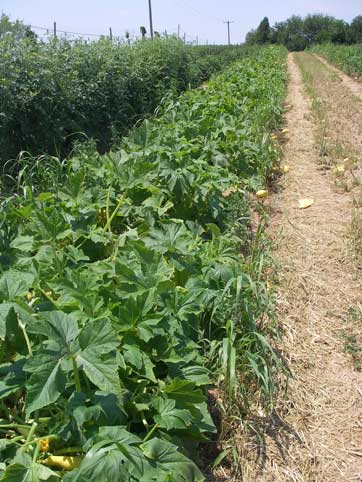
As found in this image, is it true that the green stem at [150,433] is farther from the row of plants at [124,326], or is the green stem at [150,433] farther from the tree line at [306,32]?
the tree line at [306,32]

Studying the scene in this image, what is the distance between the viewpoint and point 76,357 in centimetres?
161

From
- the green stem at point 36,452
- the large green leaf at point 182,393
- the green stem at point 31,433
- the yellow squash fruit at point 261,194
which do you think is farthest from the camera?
the yellow squash fruit at point 261,194

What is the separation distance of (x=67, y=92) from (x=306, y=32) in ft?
297

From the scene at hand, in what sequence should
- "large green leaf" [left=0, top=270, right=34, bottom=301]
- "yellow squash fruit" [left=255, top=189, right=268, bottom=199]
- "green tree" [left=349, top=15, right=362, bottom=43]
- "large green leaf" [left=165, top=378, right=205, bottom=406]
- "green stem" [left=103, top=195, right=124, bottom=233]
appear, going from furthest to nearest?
"green tree" [left=349, top=15, right=362, bottom=43] → "yellow squash fruit" [left=255, top=189, right=268, bottom=199] → "green stem" [left=103, top=195, right=124, bottom=233] → "large green leaf" [left=0, top=270, right=34, bottom=301] → "large green leaf" [left=165, top=378, right=205, bottom=406]

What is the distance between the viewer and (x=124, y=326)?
1914 mm

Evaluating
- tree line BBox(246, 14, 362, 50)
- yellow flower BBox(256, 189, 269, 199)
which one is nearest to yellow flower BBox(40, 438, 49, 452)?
yellow flower BBox(256, 189, 269, 199)

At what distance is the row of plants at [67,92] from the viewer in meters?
6.00

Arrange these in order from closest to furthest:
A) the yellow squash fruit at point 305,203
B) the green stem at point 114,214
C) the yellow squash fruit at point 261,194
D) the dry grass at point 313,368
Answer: the dry grass at point 313,368 < the green stem at point 114,214 < the yellow squash fruit at point 261,194 < the yellow squash fruit at point 305,203

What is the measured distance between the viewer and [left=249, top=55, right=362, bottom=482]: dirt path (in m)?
2.22

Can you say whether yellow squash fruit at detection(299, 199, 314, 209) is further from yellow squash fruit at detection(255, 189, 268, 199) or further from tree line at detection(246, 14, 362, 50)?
tree line at detection(246, 14, 362, 50)

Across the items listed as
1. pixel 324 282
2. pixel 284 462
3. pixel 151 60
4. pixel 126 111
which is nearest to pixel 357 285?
pixel 324 282

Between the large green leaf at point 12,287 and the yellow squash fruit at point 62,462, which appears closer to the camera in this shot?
the yellow squash fruit at point 62,462

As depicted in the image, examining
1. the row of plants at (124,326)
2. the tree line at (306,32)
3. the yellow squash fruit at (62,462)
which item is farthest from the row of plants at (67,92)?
the tree line at (306,32)

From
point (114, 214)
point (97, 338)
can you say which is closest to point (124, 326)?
point (97, 338)
